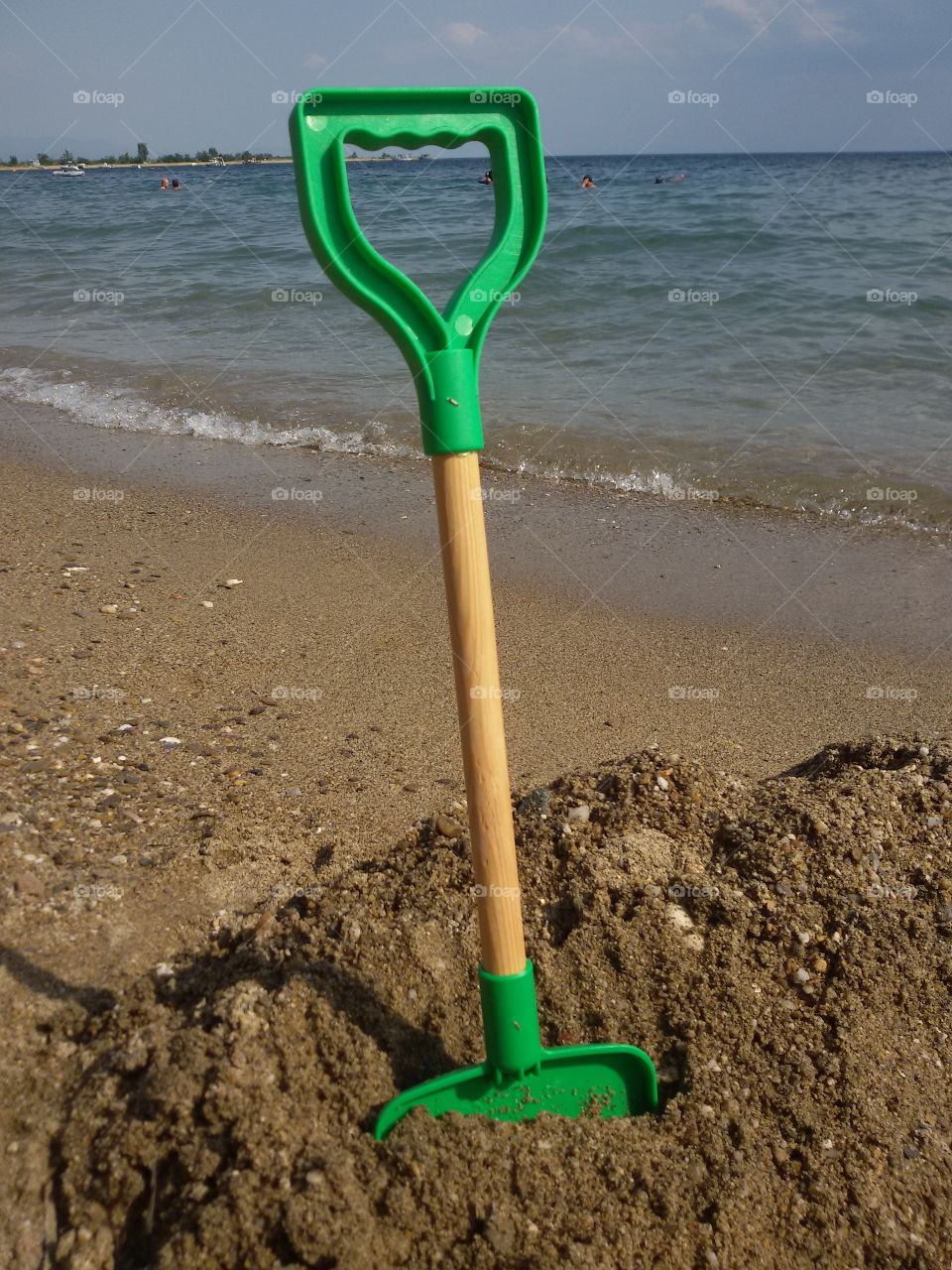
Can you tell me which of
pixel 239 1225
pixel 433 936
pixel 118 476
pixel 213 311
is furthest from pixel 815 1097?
pixel 213 311

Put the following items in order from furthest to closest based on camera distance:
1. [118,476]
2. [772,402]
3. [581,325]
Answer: [581,325]
[772,402]
[118,476]

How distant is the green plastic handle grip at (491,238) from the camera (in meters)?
1.39

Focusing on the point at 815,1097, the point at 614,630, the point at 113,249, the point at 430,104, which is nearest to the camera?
the point at 430,104

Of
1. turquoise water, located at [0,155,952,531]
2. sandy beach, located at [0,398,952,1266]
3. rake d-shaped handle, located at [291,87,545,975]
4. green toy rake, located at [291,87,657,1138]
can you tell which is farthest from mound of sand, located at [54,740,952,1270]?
turquoise water, located at [0,155,952,531]

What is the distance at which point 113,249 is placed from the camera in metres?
15.9

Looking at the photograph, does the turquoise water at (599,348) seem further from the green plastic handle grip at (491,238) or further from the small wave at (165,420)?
the green plastic handle grip at (491,238)

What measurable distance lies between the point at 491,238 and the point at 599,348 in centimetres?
794

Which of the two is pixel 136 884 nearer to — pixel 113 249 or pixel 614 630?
pixel 614 630

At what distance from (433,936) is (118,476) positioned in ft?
16.2

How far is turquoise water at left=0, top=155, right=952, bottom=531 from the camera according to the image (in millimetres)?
6613

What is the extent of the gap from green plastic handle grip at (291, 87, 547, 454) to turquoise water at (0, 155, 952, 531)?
4670 mm

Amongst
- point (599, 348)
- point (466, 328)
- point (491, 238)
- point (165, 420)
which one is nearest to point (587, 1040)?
point (466, 328)

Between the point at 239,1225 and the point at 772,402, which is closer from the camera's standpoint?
the point at 239,1225

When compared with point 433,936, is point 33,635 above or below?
above
